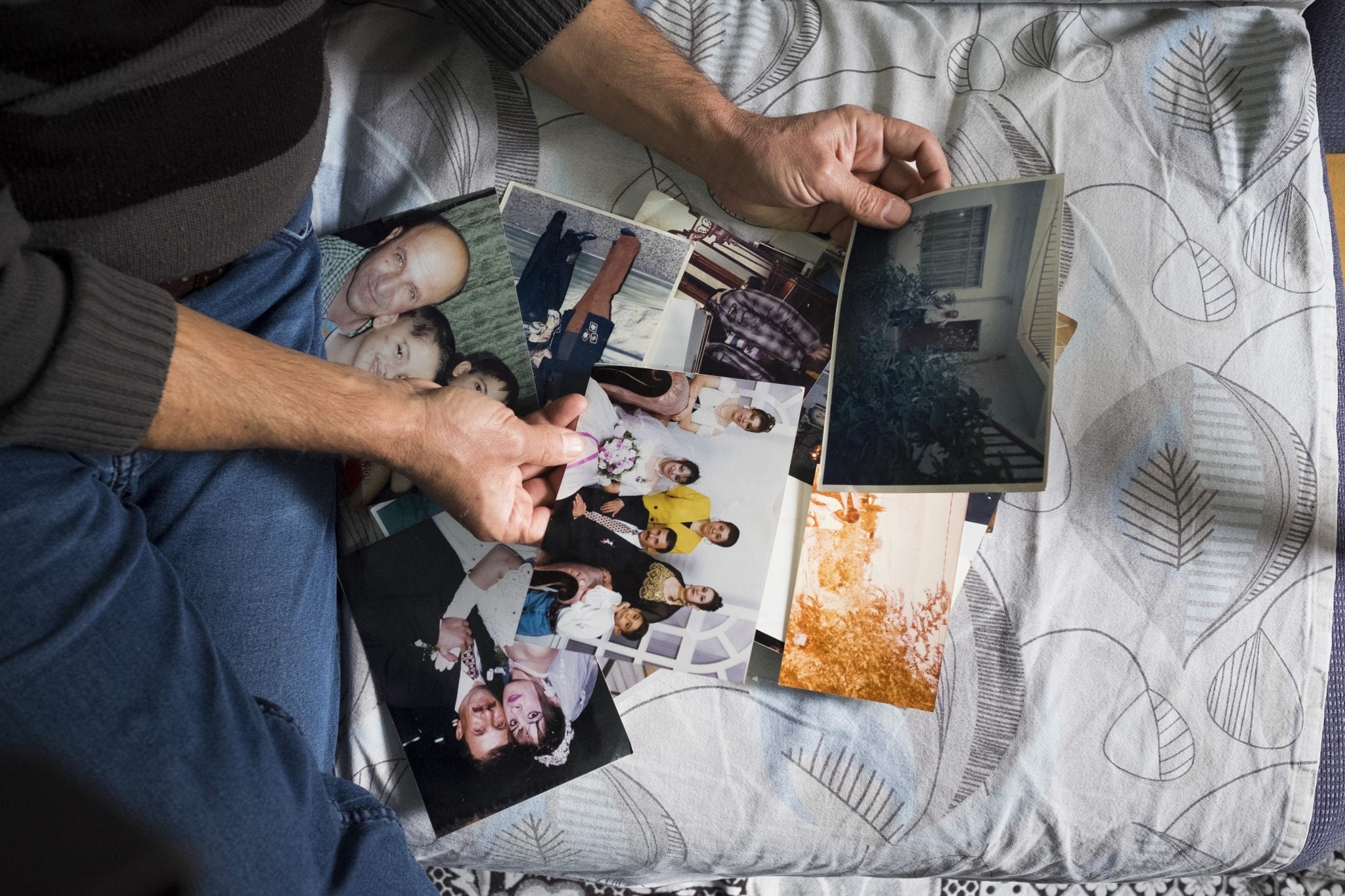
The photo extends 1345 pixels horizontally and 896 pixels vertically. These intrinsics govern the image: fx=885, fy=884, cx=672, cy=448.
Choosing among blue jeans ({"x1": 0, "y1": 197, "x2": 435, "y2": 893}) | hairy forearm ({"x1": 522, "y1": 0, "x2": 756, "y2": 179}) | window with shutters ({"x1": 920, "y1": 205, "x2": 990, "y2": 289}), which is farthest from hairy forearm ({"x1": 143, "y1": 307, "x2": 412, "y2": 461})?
window with shutters ({"x1": 920, "y1": 205, "x2": 990, "y2": 289})

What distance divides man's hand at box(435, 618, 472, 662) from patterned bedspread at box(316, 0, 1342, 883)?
3.5 inches

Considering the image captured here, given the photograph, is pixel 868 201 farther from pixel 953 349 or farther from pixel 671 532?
pixel 671 532

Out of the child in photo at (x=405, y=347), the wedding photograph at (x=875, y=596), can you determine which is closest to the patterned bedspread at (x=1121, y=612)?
the wedding photograph at (x=875, y=596)

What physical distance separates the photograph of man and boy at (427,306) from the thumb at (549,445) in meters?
→ 0.06

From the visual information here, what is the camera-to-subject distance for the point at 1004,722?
2.35ft

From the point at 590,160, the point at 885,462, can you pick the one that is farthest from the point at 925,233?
the point at 590,160

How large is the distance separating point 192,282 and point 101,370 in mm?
176

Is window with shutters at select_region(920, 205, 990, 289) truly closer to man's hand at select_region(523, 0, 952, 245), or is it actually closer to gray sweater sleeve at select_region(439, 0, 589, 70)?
man's hand at select_region(523, 0, 952, 245)

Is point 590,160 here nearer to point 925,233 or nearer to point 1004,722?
point 925,233

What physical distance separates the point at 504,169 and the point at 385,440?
12.6 inches

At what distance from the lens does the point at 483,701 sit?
2.42 feet

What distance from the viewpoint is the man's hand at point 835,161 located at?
767 millimetres

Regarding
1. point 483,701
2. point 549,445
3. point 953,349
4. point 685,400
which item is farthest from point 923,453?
point 483,701

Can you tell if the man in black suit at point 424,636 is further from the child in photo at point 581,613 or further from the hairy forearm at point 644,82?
the hairy forearm at point 644,82
